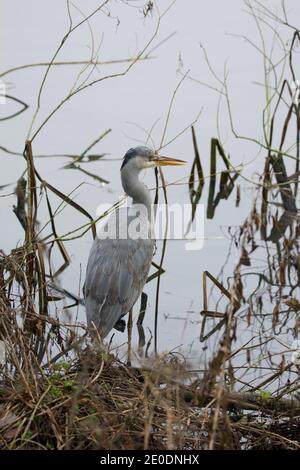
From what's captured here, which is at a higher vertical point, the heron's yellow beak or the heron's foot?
the heron's yellow beak

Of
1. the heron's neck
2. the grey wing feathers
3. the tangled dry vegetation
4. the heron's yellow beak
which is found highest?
the heron's yellow beak

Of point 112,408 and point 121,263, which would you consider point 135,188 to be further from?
point 112,408

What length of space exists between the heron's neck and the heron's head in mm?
44

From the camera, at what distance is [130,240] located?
212 inches

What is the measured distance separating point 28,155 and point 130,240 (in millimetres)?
851

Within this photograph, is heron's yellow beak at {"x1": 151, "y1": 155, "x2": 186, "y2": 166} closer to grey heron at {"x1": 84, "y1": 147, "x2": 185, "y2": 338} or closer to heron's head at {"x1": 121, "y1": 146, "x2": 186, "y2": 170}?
heron's head at {"x1": 121, "y1": 146, "x2": 186, "y2": 170}

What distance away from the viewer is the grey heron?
16.0 feet

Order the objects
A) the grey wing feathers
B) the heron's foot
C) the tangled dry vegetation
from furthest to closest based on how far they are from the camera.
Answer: the heron's foot, the grey wing feathers, the tangled dry vegetation

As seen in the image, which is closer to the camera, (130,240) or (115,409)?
(115,409)

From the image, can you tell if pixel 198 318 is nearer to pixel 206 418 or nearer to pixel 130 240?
pixel 130 240

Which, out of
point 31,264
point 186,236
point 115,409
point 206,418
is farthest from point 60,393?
point 186,236

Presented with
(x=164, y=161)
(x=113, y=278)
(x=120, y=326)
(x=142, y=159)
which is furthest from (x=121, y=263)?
(x=164, y=161)

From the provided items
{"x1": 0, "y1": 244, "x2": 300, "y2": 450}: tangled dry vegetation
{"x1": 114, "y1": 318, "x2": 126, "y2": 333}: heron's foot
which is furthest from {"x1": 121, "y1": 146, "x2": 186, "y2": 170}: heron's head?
{"x1": 0, "y1": 244, "x2": 300, "y2": 450}: tangled dry vegetation

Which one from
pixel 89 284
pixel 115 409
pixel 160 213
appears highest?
pixel 160 213
